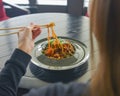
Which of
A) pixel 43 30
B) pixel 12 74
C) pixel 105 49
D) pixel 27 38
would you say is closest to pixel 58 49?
pixel 27 38

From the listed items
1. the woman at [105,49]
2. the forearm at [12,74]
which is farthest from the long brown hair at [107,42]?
the forearm at [12,74]

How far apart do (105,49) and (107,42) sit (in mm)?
19

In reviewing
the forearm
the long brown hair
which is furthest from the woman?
the forearm

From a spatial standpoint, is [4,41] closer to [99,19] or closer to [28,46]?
[28,46]

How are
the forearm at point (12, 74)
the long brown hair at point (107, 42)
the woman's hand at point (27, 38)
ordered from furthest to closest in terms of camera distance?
the woman's hand at point (27, 38)
the forearm at point (12, 74)
the long brown hair at point (107, 42)

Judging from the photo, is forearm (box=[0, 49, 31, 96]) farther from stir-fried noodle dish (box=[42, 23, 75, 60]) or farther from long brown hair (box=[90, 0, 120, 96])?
long brown hair (box=[90, 0, 120, 96])

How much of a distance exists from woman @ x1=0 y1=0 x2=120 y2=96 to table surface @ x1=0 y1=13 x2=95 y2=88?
471 millimetres

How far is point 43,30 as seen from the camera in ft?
5.24

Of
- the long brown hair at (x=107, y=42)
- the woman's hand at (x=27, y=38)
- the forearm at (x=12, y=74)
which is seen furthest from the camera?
the woman's hand at (x=27, y=38)

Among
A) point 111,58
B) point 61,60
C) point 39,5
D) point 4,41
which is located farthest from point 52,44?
point 39,5

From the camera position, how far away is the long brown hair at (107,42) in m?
0.53

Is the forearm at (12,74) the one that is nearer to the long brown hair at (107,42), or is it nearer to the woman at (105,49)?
the woman at (105,49)

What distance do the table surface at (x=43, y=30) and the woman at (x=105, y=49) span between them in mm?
471

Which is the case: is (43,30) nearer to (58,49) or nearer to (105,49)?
(58,49)
